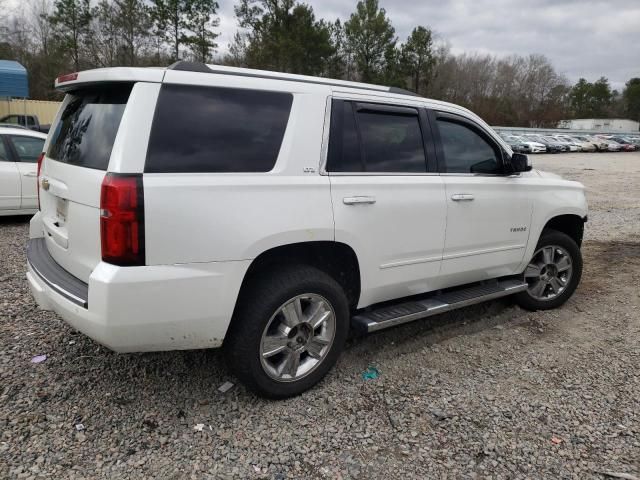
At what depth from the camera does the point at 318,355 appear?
127 inches

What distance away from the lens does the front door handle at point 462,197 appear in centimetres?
371

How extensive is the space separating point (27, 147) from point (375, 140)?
21.7 ft

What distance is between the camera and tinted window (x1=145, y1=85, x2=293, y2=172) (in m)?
2.57

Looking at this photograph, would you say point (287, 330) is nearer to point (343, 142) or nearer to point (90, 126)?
point (343, 142)

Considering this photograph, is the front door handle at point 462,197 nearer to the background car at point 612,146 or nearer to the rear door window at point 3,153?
the rear door window at point 3,153

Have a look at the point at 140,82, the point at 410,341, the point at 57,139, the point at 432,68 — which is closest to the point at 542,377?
the point at 410,341

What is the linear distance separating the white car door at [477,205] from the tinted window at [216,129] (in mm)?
1453

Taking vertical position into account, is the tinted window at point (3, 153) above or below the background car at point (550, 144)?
below

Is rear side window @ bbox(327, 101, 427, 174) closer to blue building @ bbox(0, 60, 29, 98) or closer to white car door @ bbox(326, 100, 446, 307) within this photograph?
white car door @ bbox(326, 100, 446, 307)

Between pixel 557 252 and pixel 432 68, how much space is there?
178 ft

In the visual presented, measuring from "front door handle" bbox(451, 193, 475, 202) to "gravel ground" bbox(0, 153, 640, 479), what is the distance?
1.18m

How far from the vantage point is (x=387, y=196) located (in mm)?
3320

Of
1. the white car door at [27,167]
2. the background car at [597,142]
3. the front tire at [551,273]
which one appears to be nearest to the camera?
the front tire at [551,273]

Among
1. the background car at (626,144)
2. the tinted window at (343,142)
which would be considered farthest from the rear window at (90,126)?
the background car at (626,144)
